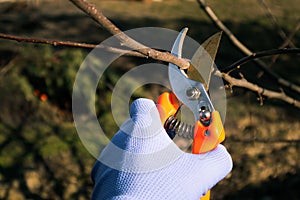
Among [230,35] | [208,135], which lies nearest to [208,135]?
[208,135]

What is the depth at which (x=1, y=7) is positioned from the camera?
20.6 feet

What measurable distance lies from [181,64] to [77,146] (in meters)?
2.70

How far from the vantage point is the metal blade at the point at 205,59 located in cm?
155

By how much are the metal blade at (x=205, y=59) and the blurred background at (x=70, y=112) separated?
1.46 m

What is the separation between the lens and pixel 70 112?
447 centimetres

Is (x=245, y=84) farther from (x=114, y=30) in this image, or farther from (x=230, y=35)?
(x=114, y=30)

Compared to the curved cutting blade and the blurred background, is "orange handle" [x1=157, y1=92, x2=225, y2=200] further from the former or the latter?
the blurred background

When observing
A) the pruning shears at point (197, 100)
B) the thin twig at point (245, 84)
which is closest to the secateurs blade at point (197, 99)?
the pruning shears at point (197, 100)

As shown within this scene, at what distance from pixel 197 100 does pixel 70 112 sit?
2.95 meters

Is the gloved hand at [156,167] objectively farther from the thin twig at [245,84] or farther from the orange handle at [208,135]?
the thin twig at [245,84]

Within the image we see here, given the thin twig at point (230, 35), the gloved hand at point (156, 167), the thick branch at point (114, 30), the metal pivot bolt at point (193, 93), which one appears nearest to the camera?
the thick branch at point (114, 30)

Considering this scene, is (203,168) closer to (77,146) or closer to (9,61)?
(77,146)

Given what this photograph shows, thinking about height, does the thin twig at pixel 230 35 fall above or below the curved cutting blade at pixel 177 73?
below

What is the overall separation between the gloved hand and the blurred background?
1550 millimetres
